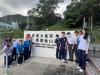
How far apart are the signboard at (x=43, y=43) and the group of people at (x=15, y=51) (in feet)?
4.56

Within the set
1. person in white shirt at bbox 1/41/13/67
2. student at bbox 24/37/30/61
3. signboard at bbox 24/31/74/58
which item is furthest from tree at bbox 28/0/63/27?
person in white shirt at bbox 1/41/13/67

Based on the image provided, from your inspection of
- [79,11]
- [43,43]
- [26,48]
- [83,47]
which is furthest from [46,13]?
[83,47]

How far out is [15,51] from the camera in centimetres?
991

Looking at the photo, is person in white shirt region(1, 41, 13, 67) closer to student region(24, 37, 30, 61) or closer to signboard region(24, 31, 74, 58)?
student region(24, 37, 30, 61)

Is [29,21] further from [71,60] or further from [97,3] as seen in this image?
[71,60]

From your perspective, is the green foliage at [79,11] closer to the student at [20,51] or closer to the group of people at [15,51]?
the group of people at [15,51]

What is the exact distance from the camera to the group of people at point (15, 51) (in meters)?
9.02

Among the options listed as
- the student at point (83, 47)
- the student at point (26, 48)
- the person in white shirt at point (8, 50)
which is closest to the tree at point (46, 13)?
the student at point (26, 48)

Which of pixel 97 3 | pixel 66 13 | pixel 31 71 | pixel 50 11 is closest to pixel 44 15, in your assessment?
pixel 50 11

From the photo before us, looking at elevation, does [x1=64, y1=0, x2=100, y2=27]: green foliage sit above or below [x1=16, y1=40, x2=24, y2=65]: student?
above

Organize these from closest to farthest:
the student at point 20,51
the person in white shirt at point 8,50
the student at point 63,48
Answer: the person in white shirt at point 8,50
the student at point 63,48
the student at point 20,51

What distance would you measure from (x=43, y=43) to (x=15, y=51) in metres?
2.32

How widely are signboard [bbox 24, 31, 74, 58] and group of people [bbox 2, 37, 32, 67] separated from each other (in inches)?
54.7

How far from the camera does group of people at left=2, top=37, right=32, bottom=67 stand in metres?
9.02
